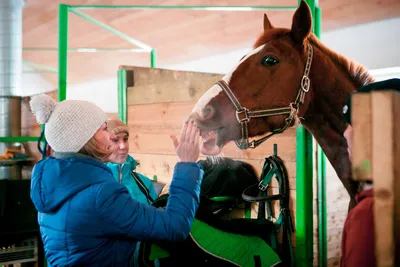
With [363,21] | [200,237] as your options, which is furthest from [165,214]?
[363,21]

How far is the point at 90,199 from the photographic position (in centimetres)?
84

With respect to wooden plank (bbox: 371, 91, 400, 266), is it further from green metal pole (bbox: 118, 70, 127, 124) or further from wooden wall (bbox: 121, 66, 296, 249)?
green metal pole (bbox: 118, 70, 127, 124)

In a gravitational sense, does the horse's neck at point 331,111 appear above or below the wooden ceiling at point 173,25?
below

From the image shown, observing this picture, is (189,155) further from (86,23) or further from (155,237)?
(86,23)

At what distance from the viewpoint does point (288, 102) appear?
1.14m

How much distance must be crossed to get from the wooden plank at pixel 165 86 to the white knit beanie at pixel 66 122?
83 cm

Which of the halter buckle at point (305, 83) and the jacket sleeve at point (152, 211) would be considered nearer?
the jacket sleeve at point (152, 211)

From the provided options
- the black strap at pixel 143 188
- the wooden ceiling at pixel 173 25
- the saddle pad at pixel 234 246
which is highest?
the wooden ceiling at pixel 173 25

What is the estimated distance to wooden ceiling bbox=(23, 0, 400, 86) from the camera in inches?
102

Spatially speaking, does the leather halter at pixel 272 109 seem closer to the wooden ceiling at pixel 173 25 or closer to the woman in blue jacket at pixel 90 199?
the woman in blue jacket at pixel 90 199

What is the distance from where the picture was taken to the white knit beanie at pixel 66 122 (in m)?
0.91

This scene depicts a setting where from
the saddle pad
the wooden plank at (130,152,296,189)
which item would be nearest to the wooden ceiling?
the wooden plank at (130,152,296,189)

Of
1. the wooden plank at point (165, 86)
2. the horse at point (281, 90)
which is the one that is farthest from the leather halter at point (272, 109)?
the wooden plank at point (165, 86)

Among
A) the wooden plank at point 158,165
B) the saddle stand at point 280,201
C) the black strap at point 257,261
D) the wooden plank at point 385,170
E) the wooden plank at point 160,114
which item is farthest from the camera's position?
the wooden plank at point 158,165
